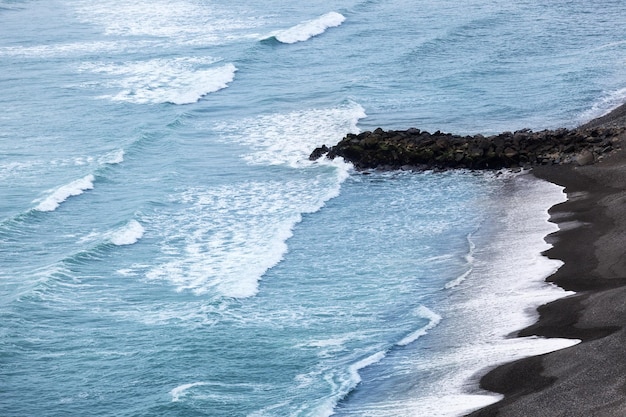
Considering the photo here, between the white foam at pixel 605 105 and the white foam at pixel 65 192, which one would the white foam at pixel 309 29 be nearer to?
the white foam at pixel 605 105

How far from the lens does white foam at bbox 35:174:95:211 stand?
1666 inches

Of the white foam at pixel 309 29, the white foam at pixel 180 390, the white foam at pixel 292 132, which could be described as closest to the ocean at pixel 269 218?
the white foam at pixel 180 390

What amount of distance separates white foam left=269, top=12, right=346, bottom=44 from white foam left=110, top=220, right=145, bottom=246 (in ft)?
114

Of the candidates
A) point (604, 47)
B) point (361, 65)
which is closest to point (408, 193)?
point (361, 65)

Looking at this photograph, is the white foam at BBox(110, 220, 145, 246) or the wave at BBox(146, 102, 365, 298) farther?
the white foam at BBox(110, 220, 145, 246)

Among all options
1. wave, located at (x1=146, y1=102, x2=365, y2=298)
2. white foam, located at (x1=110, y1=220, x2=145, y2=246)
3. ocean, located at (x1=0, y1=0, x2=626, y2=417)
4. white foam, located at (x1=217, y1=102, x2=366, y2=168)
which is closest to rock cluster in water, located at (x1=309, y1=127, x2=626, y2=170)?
ocean, located at (x1=0, y1=0, x2=626, y2=417)

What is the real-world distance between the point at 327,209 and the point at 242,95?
1935 centimetres

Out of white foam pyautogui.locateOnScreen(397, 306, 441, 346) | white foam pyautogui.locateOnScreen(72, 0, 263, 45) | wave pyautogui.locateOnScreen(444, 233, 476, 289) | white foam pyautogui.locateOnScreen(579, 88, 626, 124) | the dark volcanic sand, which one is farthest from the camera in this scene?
white foam pyautogui.locateOnScreen(72, 0, 263, 45)

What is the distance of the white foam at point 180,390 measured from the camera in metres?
27.3

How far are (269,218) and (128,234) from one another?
5270mm

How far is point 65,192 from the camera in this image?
43.7 metres

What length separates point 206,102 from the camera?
59062 millimetres

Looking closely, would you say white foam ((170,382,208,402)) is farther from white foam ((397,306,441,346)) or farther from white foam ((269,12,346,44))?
white foam ((269,12,346,44))

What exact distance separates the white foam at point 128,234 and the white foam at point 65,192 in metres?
3.86
